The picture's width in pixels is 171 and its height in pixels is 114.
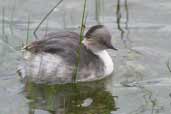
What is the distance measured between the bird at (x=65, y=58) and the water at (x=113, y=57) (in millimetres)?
114

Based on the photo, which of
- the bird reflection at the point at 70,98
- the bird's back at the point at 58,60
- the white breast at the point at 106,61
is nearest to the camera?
the bird reflection at the point at 70,98

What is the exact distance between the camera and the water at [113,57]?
769 cm

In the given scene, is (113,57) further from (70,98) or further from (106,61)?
(70,98)

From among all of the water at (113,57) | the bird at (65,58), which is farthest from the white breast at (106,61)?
the water at (113,57)

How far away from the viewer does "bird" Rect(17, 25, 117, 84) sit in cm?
811

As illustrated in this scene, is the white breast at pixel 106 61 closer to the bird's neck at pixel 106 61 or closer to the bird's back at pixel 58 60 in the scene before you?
the bird's neck at pixel 106 61

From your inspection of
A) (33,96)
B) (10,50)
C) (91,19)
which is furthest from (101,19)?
(33,96)

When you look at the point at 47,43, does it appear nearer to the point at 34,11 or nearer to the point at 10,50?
the point at 10,50

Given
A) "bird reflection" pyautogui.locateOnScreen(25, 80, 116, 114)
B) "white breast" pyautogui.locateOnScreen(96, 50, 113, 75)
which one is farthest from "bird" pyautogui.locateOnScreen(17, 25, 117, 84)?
"bird reflection" pyautogui.locateOnScreen(25, 80, 116, 114)

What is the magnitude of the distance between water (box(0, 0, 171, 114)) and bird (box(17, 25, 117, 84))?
11cm

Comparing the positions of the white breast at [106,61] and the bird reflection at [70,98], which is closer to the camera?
the bird reflection at [70,98]

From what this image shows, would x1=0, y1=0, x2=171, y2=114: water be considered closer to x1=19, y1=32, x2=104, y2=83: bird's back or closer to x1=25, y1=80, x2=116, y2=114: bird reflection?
x1=25, y1=80, x2=116, y2=114: bird reflection

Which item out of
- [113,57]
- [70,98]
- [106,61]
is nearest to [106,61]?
[106,61]

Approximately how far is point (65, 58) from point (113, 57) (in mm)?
1213
